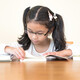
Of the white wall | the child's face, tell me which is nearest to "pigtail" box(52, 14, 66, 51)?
the child's face

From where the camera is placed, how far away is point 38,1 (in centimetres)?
192

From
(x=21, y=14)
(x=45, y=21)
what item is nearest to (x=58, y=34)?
(x=45, y=21)

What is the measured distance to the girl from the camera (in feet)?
3.42

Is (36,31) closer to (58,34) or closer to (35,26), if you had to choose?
(35,26)

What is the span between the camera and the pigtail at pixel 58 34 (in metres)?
1.24

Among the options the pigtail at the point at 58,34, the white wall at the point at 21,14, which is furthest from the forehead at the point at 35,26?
the white wall at the point at 21,14

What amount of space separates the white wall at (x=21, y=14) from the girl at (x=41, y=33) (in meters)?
0.62

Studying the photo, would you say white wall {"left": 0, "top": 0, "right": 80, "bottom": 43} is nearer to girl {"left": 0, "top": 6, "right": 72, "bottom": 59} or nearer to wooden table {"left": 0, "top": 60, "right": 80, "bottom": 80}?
girl {"left": 0, "top": 6, "right": 72, "bottom": 59}

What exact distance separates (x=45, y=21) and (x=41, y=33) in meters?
0.09

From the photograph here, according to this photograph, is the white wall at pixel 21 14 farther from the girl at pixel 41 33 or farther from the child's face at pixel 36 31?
the child's face at pixel 36 31

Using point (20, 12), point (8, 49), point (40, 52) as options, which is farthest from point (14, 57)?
point (20, 12)

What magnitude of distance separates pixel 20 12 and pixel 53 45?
79cm

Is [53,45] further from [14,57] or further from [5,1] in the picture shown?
[5,1]

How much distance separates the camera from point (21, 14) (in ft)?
6.37
